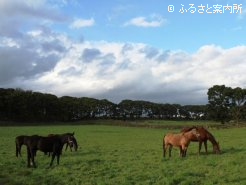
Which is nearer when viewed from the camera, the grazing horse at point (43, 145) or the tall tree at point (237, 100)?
the grazing horse at point (43, 145)

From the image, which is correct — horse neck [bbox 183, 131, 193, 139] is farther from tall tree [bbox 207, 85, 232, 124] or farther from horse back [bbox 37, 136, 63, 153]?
tall tree [bbox 207, 85, 232, 124]

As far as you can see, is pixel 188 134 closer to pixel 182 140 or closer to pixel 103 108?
pixel 182 140

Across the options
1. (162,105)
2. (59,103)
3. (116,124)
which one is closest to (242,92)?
(116,124)

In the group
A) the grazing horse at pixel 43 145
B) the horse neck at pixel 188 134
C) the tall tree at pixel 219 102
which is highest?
the tall tree at pixel 219 102

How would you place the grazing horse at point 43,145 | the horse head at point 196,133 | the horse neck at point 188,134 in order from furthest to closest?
1. the horse head at point 196,133
2. the horse neck at point 188,134
3. the grazing horse at point 43,145

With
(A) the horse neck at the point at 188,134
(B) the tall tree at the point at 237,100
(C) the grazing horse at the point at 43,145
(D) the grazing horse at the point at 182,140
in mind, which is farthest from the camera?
(B) the tall tree at the point at 237,100

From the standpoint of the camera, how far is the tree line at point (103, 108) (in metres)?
103

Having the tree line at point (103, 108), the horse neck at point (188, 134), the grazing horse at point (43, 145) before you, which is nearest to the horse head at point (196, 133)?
the horse neck at point (188, 134)

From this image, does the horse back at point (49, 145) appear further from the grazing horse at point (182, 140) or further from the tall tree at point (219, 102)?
the tall tree at point (219, 102)

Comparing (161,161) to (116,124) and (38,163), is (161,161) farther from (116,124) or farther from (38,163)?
(116,124)

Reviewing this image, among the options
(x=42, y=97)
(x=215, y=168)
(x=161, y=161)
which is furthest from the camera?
(x=42, y=97)

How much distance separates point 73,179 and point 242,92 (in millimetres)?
95082

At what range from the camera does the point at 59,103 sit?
143 m

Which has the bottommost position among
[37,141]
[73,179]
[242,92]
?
[73,179]
